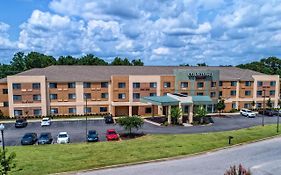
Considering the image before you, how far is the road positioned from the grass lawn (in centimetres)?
134

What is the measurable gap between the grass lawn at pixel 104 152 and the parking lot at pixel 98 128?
903 cm

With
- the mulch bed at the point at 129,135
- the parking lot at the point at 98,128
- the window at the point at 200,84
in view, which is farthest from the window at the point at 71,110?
the window at the point at 200,84

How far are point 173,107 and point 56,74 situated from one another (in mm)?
27480

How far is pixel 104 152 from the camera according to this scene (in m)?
28.2

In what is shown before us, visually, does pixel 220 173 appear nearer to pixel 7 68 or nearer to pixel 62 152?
pixel 62 152

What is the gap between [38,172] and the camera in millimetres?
22141

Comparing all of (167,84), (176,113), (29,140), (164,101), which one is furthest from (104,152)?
(167,84)

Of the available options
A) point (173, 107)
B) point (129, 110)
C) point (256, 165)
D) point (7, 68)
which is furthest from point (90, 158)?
point (7, 68)

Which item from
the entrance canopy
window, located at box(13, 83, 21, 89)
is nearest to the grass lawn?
the entrance canopy

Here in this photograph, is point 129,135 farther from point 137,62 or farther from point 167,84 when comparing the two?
point 137,62

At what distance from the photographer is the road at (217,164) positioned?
23.0 meters

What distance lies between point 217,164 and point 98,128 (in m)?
26.5

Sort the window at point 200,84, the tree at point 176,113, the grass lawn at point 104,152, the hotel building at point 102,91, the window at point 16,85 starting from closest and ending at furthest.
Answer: the grass lawn at point 104,152 < the tree at point 176,113 < the window at point 16,85 < the hotel building at point 102,91 < the window at point 200,84

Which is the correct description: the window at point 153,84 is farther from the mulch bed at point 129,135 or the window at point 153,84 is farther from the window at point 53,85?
the mulch bed at point 129,135
